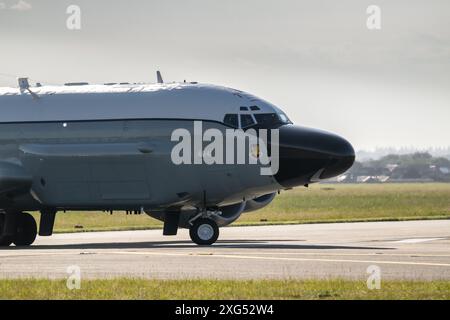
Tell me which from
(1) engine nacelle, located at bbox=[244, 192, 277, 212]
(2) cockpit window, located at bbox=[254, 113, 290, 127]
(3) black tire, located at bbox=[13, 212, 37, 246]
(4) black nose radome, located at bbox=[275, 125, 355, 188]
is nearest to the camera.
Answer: (4) black nose radome, located at bbox=[275, 125, 355, 188]

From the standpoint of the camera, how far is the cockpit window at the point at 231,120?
108 ft

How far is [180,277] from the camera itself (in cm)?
2220

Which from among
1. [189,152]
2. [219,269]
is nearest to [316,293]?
[219,269]

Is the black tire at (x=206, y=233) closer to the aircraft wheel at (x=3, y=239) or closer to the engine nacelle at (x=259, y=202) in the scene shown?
the engine nacelle at (x=259, y=202)

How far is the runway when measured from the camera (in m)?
23.0

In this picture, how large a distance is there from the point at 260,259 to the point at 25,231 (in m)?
12.5

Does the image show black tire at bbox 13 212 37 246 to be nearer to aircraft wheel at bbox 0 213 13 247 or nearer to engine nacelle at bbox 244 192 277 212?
aircraft wheel at bbox 0 213 13 247

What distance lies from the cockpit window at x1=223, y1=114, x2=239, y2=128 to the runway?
3545 millimetres

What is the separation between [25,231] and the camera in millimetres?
36688

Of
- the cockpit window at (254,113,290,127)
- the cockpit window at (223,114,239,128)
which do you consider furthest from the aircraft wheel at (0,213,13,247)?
the cockpit window at (254,113,290,127)

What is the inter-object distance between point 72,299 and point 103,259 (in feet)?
28.1
